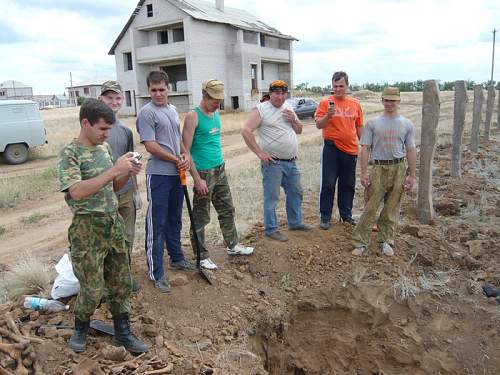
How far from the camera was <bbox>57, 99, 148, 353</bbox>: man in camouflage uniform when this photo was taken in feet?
9.52

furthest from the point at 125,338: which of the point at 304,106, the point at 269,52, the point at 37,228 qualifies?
the point at 269,52

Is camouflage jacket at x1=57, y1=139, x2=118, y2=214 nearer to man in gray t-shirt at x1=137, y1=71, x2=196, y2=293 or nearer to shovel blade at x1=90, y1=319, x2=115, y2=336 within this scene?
man in gray t-shirt at x1=137, y1=71, x2=196, y2=293

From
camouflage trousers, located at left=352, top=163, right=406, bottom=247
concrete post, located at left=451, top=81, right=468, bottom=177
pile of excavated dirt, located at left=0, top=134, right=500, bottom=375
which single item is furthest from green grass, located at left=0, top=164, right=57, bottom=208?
concrete post, located at left=451, top=81, right=468, bottom=177

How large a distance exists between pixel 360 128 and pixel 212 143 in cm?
201

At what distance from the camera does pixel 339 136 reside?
17.8ft

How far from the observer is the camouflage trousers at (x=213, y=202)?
4.56 meters

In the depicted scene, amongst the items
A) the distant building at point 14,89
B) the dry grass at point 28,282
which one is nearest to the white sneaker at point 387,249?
the dry grass at point 28,282

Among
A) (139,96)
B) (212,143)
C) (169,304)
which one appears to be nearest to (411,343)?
(169,304)

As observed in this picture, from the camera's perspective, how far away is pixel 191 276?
14.8ft

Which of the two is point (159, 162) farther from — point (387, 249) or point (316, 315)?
point (387, 249)

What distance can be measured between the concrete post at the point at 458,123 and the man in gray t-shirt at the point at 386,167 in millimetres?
4382

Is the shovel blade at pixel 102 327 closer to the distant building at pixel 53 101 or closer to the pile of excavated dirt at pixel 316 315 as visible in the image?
the pile of excavated dirt at pixel 316 315

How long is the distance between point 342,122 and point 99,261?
3337mm

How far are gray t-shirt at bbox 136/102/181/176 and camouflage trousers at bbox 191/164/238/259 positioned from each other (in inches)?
20.4
